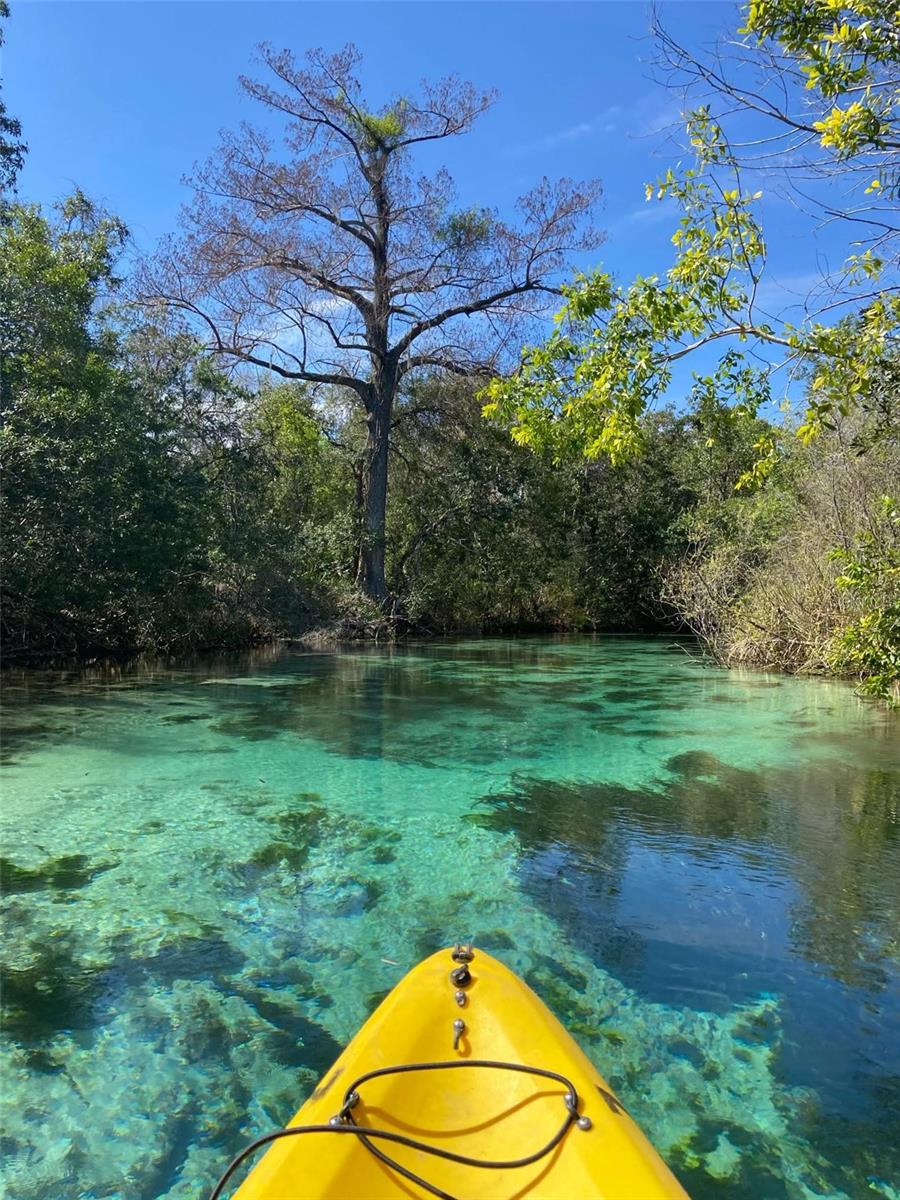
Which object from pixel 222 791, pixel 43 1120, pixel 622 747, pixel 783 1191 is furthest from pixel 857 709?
pixel 43 1120

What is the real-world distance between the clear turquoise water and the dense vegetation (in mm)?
1921

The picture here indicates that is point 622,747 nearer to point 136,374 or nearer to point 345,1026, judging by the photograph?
point 345,1026

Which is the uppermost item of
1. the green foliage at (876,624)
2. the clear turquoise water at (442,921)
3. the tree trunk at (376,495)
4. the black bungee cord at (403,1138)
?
the tree trunk at (376,495)

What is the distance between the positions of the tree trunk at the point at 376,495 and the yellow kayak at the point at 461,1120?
1817 cm

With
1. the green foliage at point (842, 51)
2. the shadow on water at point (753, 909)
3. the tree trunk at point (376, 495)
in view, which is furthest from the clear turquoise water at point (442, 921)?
the tree trunk at point (376, 495)

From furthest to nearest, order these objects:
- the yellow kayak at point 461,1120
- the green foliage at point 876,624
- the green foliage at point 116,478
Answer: the green foliage at point 116,478 < the green foliage at point 876,624 < the yellow kayak at point 461,1120

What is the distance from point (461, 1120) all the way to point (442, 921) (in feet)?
7.27

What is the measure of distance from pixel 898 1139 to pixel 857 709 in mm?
8816

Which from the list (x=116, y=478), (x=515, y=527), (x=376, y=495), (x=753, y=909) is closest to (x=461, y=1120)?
(x=753, y=909)

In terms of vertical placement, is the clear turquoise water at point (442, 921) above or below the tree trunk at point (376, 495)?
below

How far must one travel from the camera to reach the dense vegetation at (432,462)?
17.7 feet

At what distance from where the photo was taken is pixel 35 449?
37.1 ft

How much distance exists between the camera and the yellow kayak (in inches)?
69.9

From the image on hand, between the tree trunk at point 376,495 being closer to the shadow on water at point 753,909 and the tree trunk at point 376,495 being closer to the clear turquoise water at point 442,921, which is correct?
the clear turquoise water at point 442,921
